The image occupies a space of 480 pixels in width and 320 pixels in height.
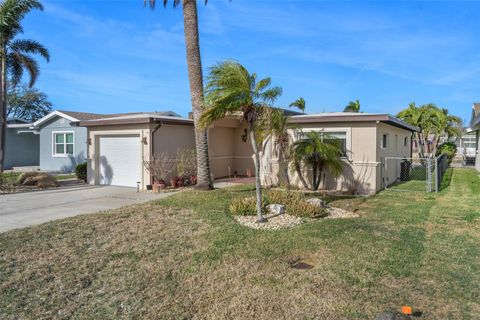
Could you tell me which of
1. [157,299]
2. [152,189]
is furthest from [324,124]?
[157,299]

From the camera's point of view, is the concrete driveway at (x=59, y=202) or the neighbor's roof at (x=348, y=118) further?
the neighbor's roof at (x=348, y=118)

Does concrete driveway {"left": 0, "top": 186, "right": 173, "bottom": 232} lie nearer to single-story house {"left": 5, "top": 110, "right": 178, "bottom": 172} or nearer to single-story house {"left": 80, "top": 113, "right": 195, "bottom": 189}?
single-story house {"left": 80, "top": 113, "right": 195, "bottom": 189}

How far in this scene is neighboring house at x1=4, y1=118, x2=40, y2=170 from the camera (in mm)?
29328

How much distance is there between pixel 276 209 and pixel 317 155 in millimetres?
4460

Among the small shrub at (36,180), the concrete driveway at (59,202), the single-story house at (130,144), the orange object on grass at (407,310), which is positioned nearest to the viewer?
the orange object on grass at (407,310)

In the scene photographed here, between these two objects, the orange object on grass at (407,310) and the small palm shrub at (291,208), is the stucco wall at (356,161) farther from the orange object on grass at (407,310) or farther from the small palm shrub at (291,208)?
the orange object on grass at (407,310)

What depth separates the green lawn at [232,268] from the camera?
176 inches

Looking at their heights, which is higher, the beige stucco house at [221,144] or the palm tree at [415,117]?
the palm tree at [415,117]

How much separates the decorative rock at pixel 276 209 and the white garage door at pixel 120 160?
741cm

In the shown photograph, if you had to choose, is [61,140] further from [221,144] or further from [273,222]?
[273,222]

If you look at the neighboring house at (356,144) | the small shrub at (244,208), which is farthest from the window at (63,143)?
the small shrub at (244,208)

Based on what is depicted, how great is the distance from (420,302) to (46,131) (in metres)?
26.0

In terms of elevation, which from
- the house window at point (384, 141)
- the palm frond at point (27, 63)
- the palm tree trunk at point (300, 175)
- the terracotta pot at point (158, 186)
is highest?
the palm frond at point (27, 63)

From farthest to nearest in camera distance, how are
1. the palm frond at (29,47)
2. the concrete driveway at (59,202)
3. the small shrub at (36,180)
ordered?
the palm frond at (29,47) → the small shrub at (36,180) → the concrete driveway at (59,202)
